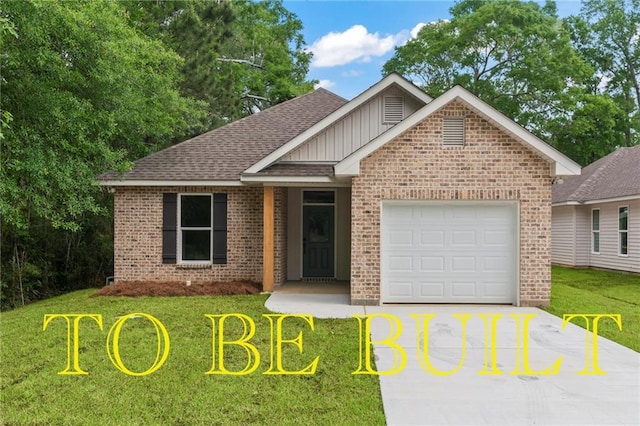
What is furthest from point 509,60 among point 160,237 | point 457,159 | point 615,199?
point 160,237

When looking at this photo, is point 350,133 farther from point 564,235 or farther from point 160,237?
point 564,235

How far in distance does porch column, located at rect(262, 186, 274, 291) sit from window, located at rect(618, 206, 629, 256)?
1274cm

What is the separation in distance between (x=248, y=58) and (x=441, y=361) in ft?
82.6

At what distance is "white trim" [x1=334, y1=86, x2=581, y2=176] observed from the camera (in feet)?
27.2

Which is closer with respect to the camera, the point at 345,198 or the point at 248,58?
the point at 345,198

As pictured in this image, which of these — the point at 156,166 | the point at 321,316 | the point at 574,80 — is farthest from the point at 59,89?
the point at 574,80

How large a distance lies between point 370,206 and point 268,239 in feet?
8.88

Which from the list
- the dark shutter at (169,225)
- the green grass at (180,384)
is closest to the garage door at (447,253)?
the green grass at (180,384)

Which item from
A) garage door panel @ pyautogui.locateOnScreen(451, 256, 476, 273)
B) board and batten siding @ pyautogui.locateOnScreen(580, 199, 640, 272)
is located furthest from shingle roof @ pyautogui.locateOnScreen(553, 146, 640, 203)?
garage door panel @ pyautogui.locateOnScreen(451, 256, 476, 273)

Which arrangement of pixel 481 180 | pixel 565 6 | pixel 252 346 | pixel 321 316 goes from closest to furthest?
pixel 252 346
pixel 321 316
pixel 481 180
pixel 565 6

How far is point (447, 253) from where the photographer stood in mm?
8875

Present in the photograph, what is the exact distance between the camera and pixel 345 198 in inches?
468

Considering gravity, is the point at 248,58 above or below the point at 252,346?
→ above

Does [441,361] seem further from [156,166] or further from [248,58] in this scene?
[248,58]
